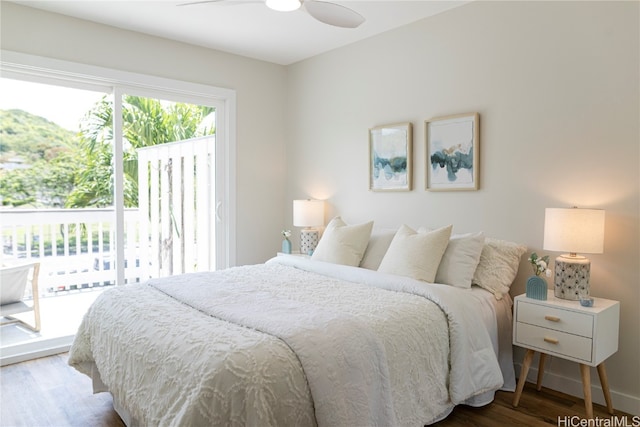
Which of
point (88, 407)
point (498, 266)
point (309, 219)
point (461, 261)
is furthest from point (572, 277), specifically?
point (88, 407)

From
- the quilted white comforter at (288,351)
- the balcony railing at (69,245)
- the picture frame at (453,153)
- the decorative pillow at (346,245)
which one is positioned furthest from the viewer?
the balcony railing at (69,245)

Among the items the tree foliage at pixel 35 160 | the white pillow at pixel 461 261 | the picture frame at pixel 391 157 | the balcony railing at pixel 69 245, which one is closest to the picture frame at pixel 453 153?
the picture frame at pixel 391 157

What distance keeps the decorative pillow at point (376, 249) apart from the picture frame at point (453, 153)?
1.77 feet

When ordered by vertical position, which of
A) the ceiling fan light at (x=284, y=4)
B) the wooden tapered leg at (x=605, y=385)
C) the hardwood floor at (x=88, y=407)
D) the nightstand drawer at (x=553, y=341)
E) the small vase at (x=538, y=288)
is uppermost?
the ceiling fan light at (x=284, y=4)

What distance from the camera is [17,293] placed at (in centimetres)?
336

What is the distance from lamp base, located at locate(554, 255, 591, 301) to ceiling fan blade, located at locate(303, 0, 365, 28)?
1.85 meters

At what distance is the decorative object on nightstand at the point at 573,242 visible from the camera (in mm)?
2297

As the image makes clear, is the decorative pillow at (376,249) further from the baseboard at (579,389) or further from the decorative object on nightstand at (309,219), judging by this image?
the baseboard at (579,389)

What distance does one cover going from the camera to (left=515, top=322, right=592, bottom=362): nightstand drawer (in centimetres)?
225

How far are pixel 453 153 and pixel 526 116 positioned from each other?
0.57 meters

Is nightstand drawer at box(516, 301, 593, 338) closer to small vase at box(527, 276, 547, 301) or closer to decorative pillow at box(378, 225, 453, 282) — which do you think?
small vase at box(527, 276, 547, 301)

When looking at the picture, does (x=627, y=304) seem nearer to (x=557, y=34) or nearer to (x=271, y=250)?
(x=557, y=34)

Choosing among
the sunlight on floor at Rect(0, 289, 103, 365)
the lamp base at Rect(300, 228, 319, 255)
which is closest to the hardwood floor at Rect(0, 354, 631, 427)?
the sunlight on floor at Rect(0, 289, 103, 365)

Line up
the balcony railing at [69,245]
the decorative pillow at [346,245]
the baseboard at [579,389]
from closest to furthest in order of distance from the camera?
the baseboard at [579,389], the decorative pillow at [346,245], the balcony railing at [69,245]
